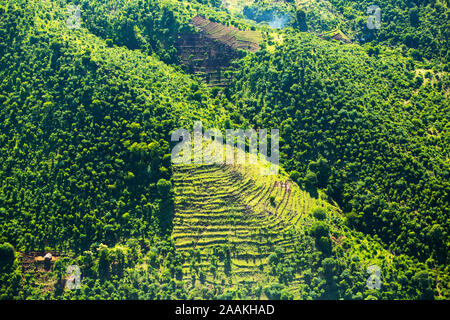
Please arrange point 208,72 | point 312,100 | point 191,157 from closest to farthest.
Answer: point 191,157 < point 312,100 < point 208,72

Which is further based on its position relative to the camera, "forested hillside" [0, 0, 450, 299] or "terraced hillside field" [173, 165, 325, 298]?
"terraced hillside field" [173, 165, 325, 298]

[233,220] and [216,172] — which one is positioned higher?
[216,172]

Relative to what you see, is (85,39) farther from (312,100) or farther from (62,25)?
(312,100)

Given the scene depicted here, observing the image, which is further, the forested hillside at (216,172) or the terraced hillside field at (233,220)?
the terraced hillside field at (233,220)
